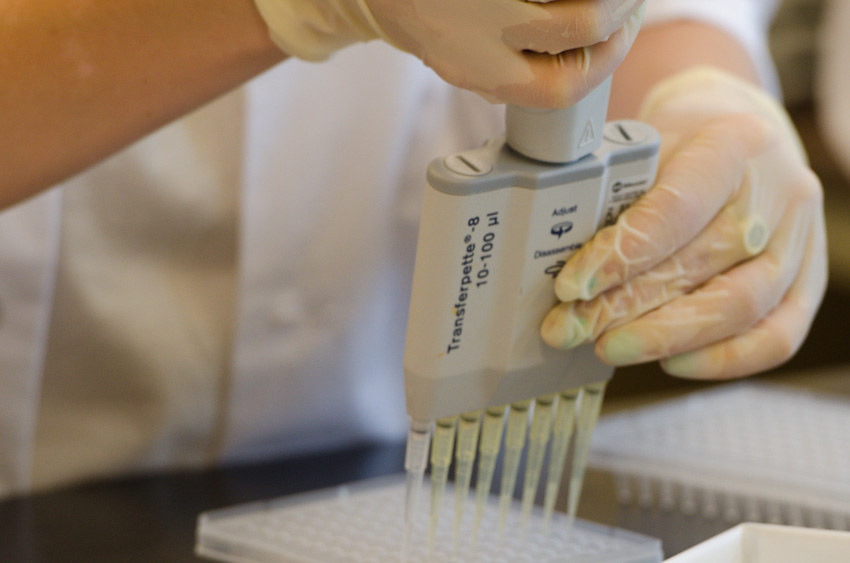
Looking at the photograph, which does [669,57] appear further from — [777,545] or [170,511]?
[170,511]

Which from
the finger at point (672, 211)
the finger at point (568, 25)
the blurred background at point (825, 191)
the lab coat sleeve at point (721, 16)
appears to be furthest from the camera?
the blurred background at point (825, 191)

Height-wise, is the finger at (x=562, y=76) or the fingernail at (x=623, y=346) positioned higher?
the finger at (x=562, y=76)

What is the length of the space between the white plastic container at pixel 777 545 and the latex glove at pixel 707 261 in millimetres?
149

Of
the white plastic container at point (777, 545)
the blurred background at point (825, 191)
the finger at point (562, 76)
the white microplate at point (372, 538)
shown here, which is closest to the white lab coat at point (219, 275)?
the white microplate at point (372, 538)

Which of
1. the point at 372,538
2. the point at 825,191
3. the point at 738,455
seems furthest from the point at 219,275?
the point at 825,191

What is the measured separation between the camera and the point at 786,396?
1.03m

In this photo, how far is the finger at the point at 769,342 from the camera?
71cm

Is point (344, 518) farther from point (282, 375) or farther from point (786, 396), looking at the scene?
point (786, 396)

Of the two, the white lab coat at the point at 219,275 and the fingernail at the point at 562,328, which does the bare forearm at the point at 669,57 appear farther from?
the fingernail at the point at 562,328

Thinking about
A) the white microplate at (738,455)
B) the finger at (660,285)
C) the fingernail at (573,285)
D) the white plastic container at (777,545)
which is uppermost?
the fingernail at (573,285)

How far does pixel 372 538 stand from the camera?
0.72 metres

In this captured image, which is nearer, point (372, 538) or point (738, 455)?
point (372, 538)

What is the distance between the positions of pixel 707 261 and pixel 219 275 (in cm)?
51

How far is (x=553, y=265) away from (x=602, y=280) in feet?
0.13
